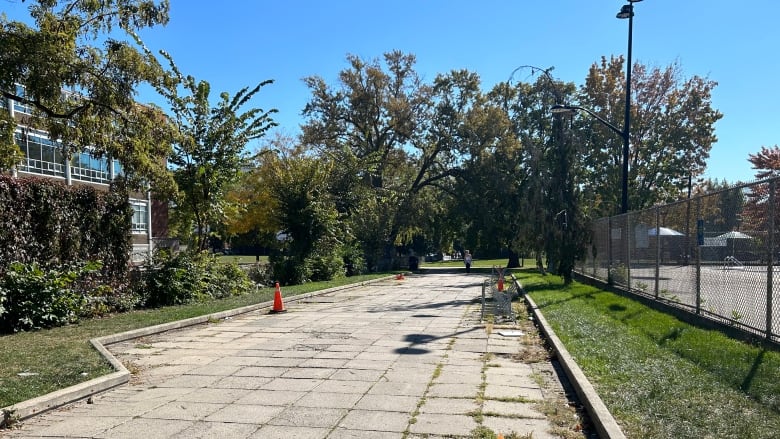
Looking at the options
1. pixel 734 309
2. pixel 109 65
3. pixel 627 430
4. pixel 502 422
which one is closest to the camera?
pixel 627 430

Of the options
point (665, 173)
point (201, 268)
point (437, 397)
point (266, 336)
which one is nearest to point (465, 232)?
point (665, 173)

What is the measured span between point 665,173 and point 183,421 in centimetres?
3836

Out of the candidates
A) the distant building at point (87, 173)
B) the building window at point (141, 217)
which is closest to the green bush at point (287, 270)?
the distant building at point (87, 173)

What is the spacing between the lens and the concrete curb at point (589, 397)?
201 inches

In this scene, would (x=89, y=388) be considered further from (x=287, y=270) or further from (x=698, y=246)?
(x=287, y=270)

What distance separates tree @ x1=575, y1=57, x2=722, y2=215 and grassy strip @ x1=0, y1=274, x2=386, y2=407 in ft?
98.7

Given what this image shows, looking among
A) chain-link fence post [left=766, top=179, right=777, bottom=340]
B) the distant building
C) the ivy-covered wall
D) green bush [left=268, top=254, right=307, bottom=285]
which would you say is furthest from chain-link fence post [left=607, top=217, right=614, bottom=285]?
the distant building

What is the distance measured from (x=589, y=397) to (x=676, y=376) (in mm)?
1405

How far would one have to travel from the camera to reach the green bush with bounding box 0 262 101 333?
11.0 m

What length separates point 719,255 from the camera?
30.6 feet

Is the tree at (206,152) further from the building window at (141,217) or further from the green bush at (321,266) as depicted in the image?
the building window at (141,217)

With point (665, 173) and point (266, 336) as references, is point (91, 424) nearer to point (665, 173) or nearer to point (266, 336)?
point (266, 336)

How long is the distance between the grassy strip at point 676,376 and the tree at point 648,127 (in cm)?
2831

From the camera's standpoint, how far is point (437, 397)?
263 inches
